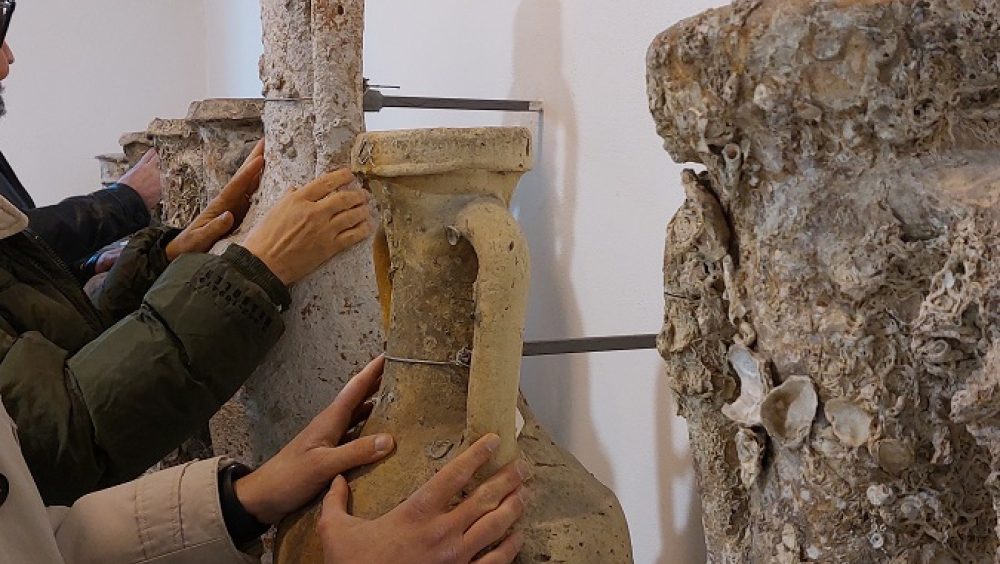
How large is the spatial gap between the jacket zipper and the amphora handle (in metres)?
0.56

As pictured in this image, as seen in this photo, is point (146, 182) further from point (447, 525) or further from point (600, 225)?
point (447, 525)

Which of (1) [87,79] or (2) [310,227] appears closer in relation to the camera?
(2) [310,227]

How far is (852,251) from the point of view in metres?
0.52

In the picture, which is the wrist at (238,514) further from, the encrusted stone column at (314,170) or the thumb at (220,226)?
the thumb at (220,226)

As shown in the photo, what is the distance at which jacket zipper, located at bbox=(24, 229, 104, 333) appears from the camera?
113cm

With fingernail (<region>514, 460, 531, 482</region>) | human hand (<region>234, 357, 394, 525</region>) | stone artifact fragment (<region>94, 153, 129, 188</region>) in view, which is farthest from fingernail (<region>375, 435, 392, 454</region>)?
stone artifact fragment (<region>94, 153, 129, 188</region>)

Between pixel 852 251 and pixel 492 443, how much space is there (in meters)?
0.33

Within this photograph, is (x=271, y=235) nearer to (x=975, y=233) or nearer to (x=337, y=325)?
(x=337, y=325)

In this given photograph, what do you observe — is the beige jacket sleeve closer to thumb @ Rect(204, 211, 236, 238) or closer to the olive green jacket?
the olive green jacket

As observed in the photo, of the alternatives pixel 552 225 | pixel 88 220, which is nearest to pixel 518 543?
pixel 552 225

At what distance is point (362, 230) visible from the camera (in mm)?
1080

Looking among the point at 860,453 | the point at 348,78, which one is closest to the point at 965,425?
the point at 860,453

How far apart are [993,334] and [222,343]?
0.74 metres

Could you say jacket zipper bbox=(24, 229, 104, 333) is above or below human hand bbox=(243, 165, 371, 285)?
below
